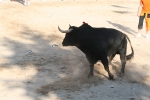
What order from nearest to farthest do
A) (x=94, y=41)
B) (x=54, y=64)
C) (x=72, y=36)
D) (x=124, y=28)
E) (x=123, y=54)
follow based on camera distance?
(x=94, y=41), (x=72, y=36), (x=123, y=54), (x=54, y=64), (x=124, y=28)

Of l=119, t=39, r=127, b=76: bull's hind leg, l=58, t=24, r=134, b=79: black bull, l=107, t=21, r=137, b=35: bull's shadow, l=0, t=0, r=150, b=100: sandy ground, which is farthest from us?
l=107, t=21, r=137, b=35: bull's shadow

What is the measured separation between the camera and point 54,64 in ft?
30.4

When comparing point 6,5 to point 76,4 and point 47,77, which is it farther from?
point 47,77

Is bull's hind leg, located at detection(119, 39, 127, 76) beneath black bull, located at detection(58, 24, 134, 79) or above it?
beneath

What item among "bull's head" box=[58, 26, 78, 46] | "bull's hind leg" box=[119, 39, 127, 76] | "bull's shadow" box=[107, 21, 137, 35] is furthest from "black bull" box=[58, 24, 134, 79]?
"bull's shadow" box=[107, 21, 137, 35]

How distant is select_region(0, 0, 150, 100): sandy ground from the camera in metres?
7.38

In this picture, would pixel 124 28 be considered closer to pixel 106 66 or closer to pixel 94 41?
pixel 106 66

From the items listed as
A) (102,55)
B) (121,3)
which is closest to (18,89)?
(102,55)

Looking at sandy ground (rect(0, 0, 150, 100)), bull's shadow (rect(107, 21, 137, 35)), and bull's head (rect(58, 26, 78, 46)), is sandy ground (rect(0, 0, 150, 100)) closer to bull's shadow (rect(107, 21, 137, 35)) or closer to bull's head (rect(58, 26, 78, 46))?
bull's shadow (rect(107, 21, 137, 35))

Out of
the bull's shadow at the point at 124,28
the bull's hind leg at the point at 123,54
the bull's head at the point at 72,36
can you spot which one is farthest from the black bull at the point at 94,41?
the bull's shadow at the point at 124,28

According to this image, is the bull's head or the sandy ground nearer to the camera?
the sandy ground

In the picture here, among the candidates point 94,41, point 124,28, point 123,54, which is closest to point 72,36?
point 94,41

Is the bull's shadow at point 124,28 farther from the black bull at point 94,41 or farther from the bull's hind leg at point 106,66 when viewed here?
the bull's hind leg at point 106,66

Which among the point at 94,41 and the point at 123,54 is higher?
the point at 94,41
